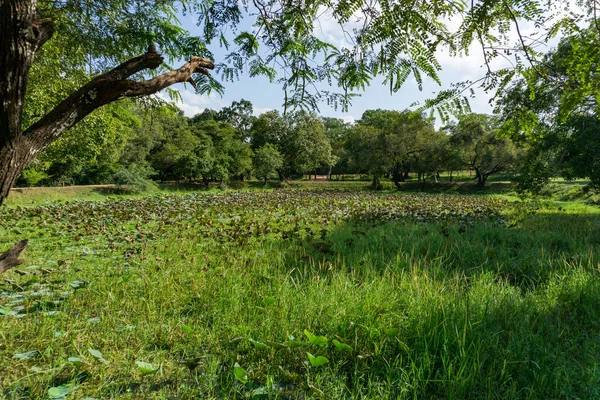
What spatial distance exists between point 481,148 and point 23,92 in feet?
107

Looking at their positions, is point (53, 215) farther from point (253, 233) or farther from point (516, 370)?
point (516, 370)

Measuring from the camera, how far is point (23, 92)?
1.94m

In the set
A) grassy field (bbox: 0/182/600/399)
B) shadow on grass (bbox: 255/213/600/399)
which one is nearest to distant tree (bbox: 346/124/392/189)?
grassy field (bbox: 0/182/600/399)

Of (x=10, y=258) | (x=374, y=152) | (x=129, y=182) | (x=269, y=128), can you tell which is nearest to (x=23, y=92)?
(x=10, y=258)

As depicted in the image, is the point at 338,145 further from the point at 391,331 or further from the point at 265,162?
the point at 391,331

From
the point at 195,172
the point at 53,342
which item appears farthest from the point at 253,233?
the point at 195,172

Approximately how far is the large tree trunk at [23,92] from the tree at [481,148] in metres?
30.8

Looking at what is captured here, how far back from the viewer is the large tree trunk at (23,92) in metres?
1.80

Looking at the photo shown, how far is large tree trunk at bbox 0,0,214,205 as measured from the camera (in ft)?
5.90

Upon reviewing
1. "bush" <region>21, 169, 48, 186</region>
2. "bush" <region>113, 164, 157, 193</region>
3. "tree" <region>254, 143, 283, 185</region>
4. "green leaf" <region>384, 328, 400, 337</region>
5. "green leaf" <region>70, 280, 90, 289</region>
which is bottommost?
"green leaf" <region>384, 328, 400, 337</region>

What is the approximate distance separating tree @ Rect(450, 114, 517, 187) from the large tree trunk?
101 ft

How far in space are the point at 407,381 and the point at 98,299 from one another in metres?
3.05

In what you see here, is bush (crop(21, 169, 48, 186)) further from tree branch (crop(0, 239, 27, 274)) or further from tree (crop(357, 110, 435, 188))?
tree (crop(357, 110, 435, 188))

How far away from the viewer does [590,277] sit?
11.8ft
